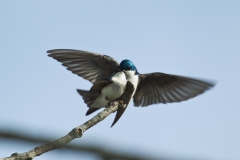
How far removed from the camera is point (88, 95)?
5.46 meters

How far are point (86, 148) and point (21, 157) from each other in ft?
3.57

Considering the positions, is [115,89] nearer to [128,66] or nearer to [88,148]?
[128,66]

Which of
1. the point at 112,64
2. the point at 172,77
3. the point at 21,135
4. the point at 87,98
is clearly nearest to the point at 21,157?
the point at 21,135

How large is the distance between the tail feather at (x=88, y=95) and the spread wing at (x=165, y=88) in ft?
3.36

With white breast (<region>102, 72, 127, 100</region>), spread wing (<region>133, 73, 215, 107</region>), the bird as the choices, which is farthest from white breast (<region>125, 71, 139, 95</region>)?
spread wing (<region>133, 73, 215, 107</region>)

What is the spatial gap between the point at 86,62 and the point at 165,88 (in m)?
1.26

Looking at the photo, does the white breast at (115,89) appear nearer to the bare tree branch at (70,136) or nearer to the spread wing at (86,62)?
the bare tree branch at (70,136)

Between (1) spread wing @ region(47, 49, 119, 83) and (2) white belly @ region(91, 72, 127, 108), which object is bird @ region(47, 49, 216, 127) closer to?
(1) spread wing @ region(47, 49, 119, 83)

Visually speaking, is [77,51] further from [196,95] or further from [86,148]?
[86,148]

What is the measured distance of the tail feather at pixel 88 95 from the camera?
210 inches

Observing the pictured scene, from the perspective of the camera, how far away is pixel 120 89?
5.03 m

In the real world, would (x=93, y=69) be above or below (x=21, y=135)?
above

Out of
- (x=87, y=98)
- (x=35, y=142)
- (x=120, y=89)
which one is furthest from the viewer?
(x=87, y=98)

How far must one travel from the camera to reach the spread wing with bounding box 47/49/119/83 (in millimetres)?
6430
